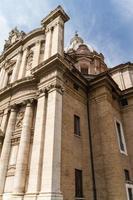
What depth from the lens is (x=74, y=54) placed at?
2616 cm

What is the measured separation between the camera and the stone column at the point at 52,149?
30.2 ft

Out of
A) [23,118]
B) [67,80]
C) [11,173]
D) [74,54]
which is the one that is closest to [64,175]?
[11,173]

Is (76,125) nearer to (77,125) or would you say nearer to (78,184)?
(77,125)

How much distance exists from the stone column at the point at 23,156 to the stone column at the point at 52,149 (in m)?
2.02

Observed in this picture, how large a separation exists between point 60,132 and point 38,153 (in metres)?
1.72

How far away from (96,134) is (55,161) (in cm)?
469

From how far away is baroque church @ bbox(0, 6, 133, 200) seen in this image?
10453mm

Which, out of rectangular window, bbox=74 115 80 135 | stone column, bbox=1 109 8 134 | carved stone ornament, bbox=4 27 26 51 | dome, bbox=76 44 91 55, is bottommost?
rectangular window, bbox=74 115 80 135

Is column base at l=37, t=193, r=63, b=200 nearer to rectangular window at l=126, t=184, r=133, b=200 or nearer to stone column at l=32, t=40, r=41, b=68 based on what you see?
rectangular window at l=126, t=184, r=133, b=200

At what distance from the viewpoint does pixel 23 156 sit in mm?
11828

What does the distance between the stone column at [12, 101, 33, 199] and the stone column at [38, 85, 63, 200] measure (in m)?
2.02

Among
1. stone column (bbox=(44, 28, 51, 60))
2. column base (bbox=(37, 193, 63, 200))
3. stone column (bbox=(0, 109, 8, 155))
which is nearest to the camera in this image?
column base (bbox=(37, 193, 63, 200))

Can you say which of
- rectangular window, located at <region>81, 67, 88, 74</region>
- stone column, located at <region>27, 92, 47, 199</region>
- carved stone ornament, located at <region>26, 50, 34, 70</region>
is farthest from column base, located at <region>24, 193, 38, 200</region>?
rectangular window, located at <region>81, 67, 88, 74</region>

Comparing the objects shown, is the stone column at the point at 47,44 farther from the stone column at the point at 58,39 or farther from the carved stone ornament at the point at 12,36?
the carved stone ornament at the point at 12,36
